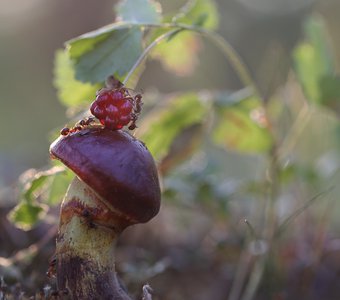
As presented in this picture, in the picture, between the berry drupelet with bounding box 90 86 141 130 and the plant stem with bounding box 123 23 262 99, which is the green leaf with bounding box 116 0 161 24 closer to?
the plant stem with bounding box 123 23 262 99

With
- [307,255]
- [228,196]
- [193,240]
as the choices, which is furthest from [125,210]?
[193,240]

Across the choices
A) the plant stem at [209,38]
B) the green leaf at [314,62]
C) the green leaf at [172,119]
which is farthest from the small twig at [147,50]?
the green leaf at [314,62]

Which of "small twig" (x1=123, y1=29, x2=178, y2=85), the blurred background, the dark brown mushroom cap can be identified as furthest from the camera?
the blurred background

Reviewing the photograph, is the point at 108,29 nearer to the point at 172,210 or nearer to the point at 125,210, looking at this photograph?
the point at 125,210

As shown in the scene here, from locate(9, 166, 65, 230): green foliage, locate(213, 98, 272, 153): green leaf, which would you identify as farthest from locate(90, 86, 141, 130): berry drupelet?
locate(213, 98, 272, 153): green leaf

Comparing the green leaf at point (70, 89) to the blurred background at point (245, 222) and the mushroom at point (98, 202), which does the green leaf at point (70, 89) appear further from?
the mushroom at point (98, 202)
